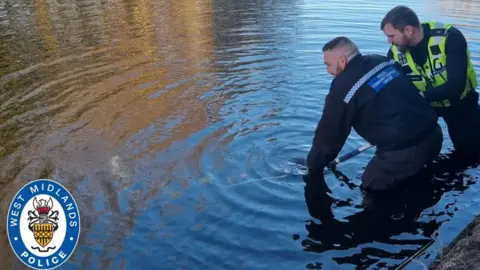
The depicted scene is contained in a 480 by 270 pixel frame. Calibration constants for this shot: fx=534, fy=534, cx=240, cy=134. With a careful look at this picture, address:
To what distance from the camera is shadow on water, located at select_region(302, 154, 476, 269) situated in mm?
4902

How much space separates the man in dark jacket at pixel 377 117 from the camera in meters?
5.15

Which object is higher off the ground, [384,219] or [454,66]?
[454,66]

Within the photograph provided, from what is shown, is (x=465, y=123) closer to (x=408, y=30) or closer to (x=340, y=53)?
(x=408, y=30)

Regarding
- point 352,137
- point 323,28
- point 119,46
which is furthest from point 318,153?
point 323,28

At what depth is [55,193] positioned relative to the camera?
3.93 meters

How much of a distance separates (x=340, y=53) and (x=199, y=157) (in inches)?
97.7

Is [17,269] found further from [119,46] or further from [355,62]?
[119,46]

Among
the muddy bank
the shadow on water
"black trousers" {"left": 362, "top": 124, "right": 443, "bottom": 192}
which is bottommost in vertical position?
the shadow on water

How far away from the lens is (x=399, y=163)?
5586mm

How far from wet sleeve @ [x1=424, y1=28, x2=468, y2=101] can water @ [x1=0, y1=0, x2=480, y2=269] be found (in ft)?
3.42

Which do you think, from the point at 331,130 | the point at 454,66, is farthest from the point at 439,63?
the point at 331,130

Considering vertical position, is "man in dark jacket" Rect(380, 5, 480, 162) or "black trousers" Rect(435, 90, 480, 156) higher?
"man in dark jacket" Rect(380, 5, 480, 162)

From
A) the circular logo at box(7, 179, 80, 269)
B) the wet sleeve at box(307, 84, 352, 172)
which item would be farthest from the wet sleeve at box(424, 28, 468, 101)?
the circular logo at box(7, 179, 80, 269)

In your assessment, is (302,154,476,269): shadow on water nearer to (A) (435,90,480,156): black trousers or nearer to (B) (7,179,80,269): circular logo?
(A) (435,90,480,156): black trousers
